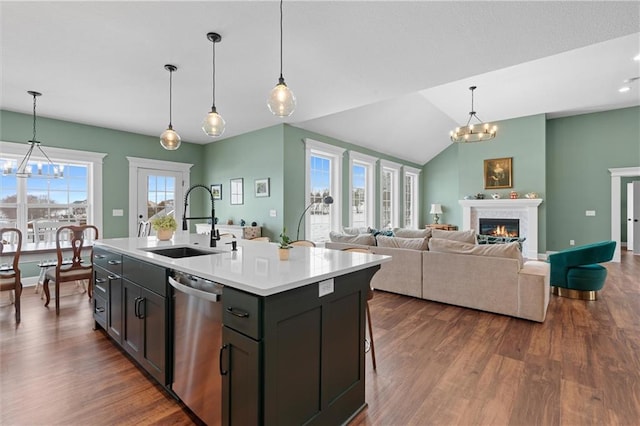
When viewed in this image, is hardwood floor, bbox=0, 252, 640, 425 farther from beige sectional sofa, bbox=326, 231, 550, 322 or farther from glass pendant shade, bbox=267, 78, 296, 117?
glass pendant shade, bbox=267, 78, 296, 117

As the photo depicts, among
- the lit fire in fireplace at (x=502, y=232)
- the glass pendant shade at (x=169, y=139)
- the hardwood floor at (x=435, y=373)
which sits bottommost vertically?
the hardwood floor at (x=435, y=373)

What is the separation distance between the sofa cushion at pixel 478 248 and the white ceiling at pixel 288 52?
6.29ft

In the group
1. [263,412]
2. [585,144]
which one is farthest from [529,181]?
[263,412]

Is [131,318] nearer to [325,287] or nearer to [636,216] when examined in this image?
[325,287]

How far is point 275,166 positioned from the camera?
5648 millimetres

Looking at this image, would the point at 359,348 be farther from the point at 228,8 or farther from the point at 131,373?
the point at 228,8

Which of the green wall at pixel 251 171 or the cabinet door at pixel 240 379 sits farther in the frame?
the green wall at pixel 251 171

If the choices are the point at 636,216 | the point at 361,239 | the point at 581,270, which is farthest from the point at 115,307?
the point at 636,216

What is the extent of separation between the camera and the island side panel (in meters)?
1.33

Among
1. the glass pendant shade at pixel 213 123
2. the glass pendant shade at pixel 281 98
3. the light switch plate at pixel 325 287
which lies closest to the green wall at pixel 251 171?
the glass pendant shade at pixel 213 123

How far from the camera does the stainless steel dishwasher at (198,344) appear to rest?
153 centimetres

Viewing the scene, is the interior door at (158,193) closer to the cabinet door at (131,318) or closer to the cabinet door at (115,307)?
the cabinet door at (115,307)

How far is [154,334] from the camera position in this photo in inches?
78.8

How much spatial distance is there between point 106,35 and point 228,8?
3.89 ft
